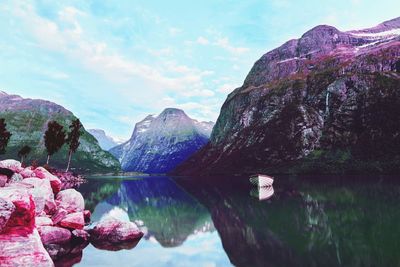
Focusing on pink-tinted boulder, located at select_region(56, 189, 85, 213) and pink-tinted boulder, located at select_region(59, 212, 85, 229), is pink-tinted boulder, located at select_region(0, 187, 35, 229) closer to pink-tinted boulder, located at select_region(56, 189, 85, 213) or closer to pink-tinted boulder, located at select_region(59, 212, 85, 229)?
pink-tinted boulder, located at select_region(59, 212, 85, 229)

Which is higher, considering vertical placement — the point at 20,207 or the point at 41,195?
the point at 20,207

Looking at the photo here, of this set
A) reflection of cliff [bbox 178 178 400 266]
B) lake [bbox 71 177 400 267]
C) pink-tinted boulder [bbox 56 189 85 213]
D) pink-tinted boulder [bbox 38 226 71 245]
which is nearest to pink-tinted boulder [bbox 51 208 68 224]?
pink-tinted boulder [bbox 38 226 71 245]

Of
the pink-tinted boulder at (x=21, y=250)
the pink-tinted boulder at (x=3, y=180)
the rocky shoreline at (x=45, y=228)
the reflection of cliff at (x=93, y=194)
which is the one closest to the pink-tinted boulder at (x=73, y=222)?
the rocky shoreline at (x=45, y=228)

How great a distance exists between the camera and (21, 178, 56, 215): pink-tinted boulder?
3397 cm

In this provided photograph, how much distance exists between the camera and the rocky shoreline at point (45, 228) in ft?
65.8

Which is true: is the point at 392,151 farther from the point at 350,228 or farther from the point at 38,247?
the point at 38,247

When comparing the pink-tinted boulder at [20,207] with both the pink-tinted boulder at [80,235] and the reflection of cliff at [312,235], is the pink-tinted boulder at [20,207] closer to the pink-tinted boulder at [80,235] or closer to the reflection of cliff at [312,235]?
the pink-tinted boulder at [80,235]

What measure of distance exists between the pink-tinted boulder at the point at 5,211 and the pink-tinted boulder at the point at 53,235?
8993 millimetres

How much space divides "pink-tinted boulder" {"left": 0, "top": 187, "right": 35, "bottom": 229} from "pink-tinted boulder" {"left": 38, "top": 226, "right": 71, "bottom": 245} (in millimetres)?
7837

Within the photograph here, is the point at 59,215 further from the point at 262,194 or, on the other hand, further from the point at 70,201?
the point at 262,194

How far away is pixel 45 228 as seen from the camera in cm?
2991

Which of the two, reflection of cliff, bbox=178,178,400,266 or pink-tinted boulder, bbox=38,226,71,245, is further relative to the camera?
pink-tinted boulder, bbox=38,226,71,245

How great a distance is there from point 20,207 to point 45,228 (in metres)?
→ 9.46

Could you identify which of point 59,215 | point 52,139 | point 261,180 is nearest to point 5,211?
point 59,215
